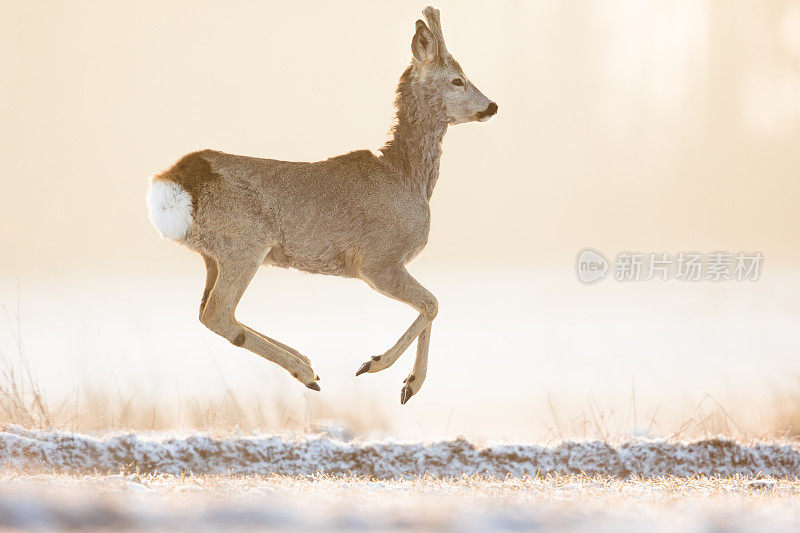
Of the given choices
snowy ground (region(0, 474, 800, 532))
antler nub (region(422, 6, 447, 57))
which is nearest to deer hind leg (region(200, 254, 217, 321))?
snowy ground (region(0, 474, 800, 532))

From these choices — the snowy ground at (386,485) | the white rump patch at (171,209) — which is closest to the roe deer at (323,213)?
the white rump patch at (171,209)

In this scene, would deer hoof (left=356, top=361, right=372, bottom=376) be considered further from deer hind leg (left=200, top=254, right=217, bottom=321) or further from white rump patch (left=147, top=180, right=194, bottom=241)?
white rump patch (left=147, top=180, right=194, bottom=241)

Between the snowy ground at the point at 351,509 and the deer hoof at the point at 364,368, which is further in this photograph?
the deer hoof at the point at 364,368

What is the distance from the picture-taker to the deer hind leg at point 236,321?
6.70 meters

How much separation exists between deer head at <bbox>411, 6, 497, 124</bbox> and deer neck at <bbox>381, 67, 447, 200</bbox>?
0.12 feet

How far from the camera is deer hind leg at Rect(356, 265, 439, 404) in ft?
22.4

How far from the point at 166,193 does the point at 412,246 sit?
1682 millimetres

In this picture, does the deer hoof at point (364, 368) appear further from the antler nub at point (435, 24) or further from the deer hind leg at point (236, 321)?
the antler nub at point (435, 24)

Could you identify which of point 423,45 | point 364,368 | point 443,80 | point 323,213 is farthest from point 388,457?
point 423,45

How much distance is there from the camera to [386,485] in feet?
22.2

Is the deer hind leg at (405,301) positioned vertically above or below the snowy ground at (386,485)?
above

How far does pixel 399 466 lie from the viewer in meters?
8.59

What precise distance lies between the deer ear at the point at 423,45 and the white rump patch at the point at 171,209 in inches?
74.4

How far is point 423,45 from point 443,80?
280mm
